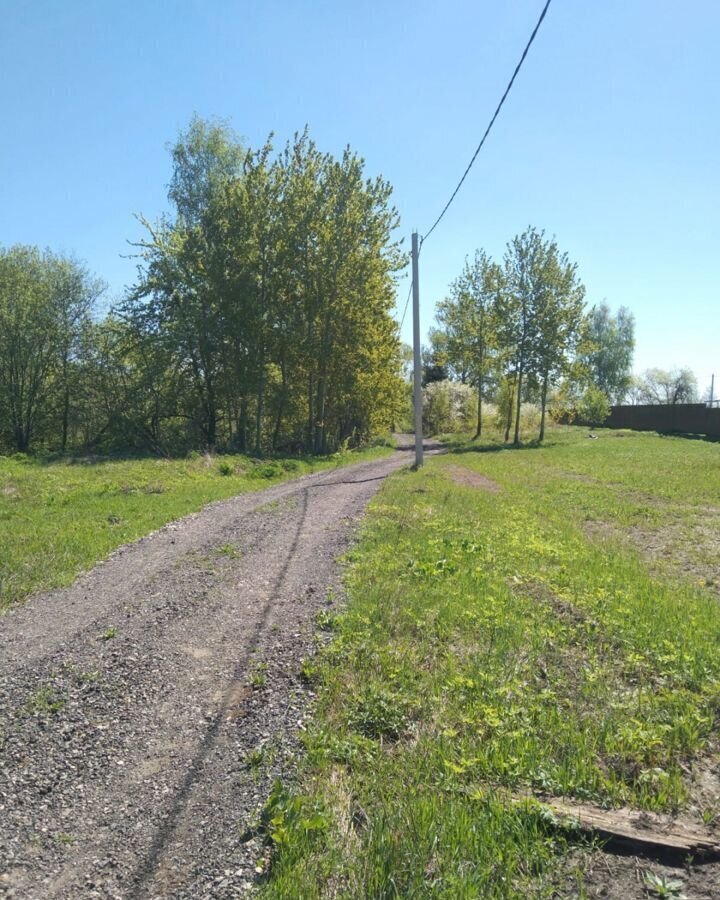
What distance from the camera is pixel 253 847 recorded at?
9.52 feet

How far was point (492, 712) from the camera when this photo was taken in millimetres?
4027

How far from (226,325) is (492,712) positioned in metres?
24.9

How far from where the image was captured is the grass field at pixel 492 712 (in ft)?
9.17

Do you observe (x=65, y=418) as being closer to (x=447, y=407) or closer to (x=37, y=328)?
(x=37, y=328)

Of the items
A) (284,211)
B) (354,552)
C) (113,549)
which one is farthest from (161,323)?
(354,552)

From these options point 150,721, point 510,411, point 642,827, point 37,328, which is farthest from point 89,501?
point 510,411

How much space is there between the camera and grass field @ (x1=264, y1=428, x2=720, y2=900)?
279 centimetres

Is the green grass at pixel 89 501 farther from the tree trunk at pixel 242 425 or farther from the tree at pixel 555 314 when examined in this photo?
the tree at pixel 555 314

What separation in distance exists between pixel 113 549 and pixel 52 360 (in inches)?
1050

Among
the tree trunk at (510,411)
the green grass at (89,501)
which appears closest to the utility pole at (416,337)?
the green grass at (89,501)

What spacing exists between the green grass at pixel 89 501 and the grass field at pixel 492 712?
4.09m

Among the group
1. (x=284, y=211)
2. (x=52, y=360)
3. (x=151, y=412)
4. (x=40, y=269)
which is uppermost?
(x=284, y=211)

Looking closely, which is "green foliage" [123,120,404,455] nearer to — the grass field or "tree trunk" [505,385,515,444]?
"tree trunk" [505,385,515,444]

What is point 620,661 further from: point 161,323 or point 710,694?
point 161,323
